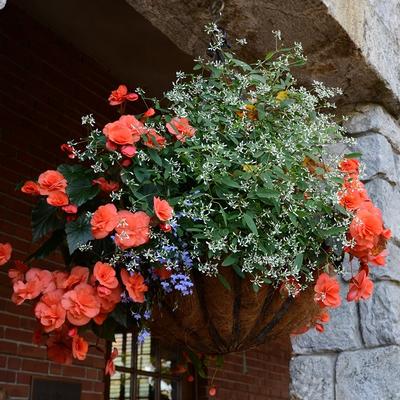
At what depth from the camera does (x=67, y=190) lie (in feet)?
4.91

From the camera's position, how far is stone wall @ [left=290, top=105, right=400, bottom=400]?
2.14 m

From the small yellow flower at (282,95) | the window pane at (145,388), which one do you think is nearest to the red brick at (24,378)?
the window pane at (145,388)

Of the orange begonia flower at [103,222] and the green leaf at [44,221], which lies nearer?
the orange begonia flower at [103,222]

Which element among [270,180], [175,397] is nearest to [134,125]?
[270,180]

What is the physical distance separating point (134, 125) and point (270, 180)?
0.33 meters

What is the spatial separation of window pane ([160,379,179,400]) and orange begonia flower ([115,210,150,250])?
319 centimetres

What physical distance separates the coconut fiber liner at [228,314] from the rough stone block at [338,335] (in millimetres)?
548

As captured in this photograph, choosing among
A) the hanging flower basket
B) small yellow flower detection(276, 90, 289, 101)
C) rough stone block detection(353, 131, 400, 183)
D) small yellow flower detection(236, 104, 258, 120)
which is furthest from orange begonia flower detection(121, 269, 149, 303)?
rough stone block detection(353, 131, 400, 183)

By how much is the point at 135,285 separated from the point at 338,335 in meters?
1.03

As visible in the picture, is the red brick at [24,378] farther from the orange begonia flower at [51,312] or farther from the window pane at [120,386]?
the orange begonia flower at [51,312]

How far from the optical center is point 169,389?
4473 mm

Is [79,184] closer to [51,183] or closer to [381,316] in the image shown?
[51,183]

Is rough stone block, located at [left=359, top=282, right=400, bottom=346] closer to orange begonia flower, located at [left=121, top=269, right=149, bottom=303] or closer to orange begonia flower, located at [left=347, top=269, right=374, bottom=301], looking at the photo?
orange begonia flower, located at [left=347, top=269, right=374, bottom=301]

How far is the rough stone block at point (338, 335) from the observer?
7.30 ft
